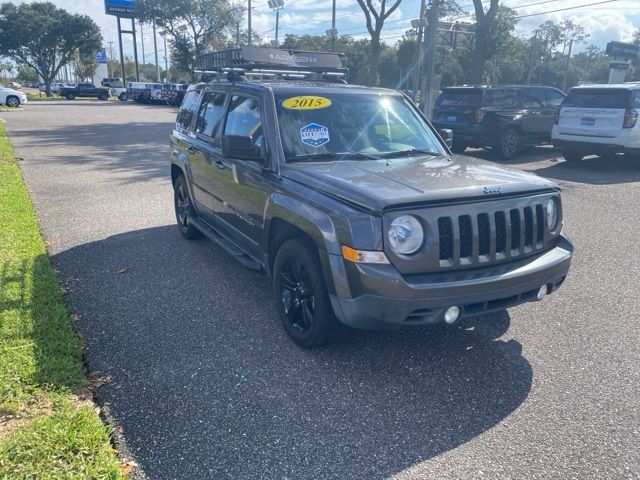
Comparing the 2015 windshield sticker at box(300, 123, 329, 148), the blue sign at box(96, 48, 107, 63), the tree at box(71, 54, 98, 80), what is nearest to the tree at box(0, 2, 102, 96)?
the blue sign at box(96, 48, 107, 63)

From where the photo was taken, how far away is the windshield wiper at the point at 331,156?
4.15 metres

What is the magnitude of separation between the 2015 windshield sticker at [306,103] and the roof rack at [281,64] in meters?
1.25

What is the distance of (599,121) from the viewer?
38.6 feet

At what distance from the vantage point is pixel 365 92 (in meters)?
4.84

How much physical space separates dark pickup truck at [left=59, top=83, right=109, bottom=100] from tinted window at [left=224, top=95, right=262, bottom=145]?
54577 millimetres

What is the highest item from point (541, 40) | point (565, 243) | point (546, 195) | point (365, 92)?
point (541, 40)

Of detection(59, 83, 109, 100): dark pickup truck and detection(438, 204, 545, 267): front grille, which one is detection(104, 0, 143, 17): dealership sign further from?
detection(438, 204, 545, 267): front grille

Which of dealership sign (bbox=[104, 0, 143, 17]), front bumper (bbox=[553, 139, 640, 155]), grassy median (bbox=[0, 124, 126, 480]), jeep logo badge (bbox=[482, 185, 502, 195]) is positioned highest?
dealership sign (bbox=[104, 0, 143, 17])

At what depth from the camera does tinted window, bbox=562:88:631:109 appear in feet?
37.6

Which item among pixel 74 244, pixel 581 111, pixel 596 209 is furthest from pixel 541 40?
pixel 74 244

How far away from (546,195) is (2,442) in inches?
143

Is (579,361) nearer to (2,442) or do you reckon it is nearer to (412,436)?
(412,436)

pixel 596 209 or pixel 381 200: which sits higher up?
pixel 381 200

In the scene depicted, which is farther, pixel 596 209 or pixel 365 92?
pixel 596 209
